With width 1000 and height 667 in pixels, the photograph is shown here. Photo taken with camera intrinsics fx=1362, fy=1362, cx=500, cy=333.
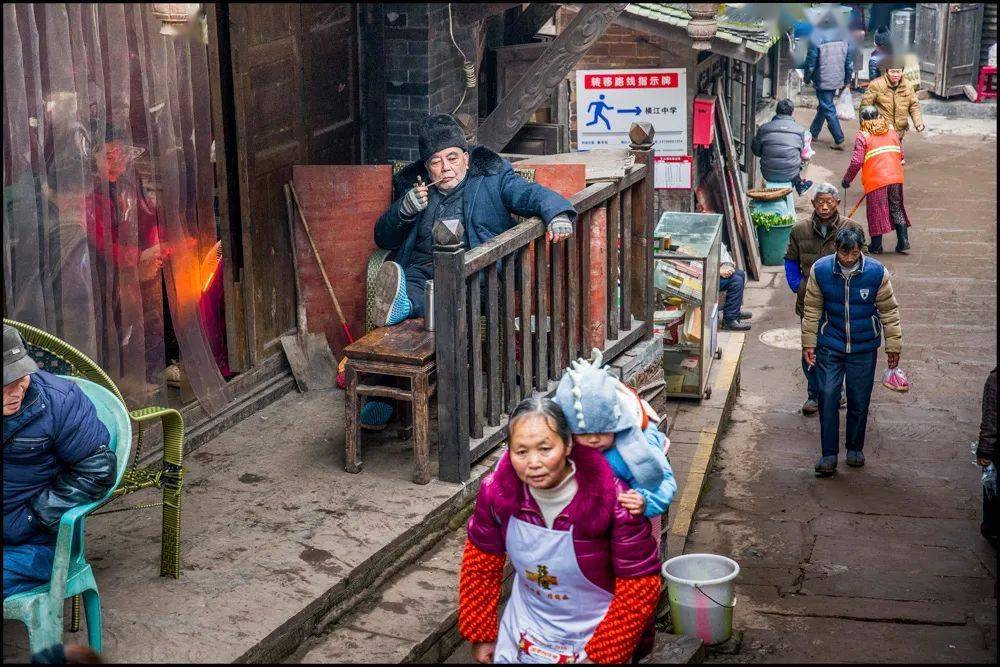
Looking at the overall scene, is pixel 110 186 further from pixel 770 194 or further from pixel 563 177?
pixel 770 194

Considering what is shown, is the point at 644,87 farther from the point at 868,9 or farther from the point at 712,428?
the point at 868,9

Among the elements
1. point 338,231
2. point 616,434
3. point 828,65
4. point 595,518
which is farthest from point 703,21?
point 828,65

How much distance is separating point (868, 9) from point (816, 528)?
17993 mm

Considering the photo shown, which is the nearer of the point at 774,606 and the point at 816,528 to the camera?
the point at 774,606

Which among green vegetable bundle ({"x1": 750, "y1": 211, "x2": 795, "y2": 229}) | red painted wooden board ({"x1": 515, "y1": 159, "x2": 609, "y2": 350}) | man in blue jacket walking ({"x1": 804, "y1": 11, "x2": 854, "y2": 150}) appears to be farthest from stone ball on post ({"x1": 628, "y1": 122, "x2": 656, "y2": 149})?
man in blue jacket walking ({"x1": 804, "y1": 11, "x2": 854, "y2": 150})

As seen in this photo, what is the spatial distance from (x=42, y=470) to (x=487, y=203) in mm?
3339

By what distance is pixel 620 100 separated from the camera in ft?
42.8

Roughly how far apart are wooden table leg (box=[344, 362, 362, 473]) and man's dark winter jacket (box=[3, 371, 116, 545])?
6.28 ft

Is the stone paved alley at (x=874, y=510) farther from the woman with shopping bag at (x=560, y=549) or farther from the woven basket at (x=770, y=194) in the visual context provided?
the woman with shopping bag at (x=560, y=549)

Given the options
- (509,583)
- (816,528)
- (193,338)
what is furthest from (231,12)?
(816,528)

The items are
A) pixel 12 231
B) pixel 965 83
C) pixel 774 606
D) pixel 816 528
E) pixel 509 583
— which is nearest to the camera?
pixel 12 231

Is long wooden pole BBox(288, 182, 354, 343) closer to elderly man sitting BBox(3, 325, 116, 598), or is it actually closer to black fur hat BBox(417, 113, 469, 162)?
black fur hat BBox(417, 113, 469, 162)

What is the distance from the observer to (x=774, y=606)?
7281 mm

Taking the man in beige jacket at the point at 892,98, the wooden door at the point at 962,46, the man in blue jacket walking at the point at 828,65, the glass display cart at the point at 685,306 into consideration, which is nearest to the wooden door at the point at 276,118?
the glass display cart at the point at 685,306
